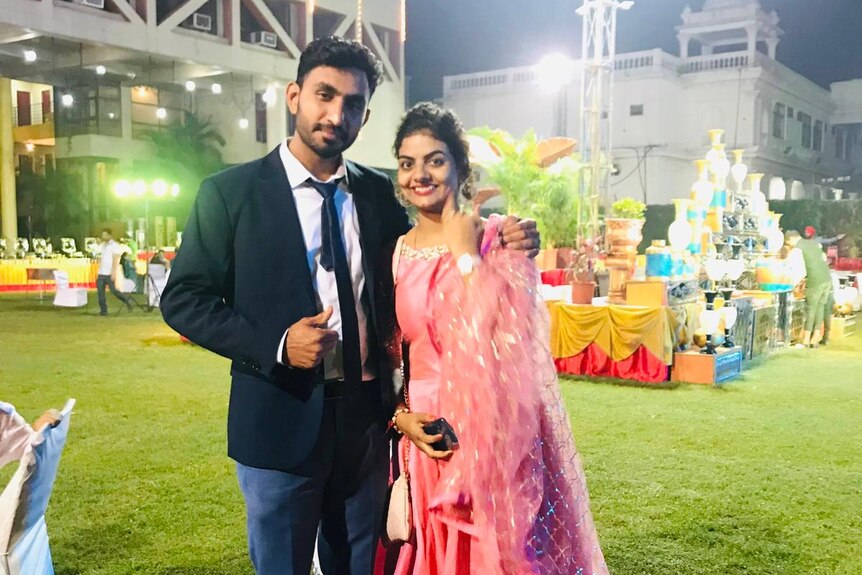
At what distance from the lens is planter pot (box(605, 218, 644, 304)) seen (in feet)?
29.0

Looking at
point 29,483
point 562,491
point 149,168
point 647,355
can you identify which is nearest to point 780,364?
point 647,355

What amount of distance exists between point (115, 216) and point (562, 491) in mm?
21464

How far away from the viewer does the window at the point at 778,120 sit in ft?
84.2

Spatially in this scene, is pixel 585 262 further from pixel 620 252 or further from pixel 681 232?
pixel 681 232

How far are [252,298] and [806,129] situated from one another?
31282 millimetres

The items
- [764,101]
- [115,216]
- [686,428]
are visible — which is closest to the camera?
[686,428]

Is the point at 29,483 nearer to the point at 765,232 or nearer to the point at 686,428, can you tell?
the point at 686,428

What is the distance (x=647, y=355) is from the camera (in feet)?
24.6

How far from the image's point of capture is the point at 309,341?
61.4 inches

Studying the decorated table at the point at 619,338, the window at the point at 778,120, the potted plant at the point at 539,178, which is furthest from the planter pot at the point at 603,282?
the window at the point at 778,120

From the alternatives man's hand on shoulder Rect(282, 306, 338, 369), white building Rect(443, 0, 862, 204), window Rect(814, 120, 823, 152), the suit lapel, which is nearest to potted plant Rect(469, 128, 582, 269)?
white building Rect(443, 0, 862, 204)

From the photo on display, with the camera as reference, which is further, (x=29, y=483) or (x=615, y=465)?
(x=615, y=465)

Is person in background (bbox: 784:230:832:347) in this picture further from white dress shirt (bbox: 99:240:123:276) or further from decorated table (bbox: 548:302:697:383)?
white dress shirt (bbox: 99:240:123:276)

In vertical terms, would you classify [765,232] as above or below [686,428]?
above
